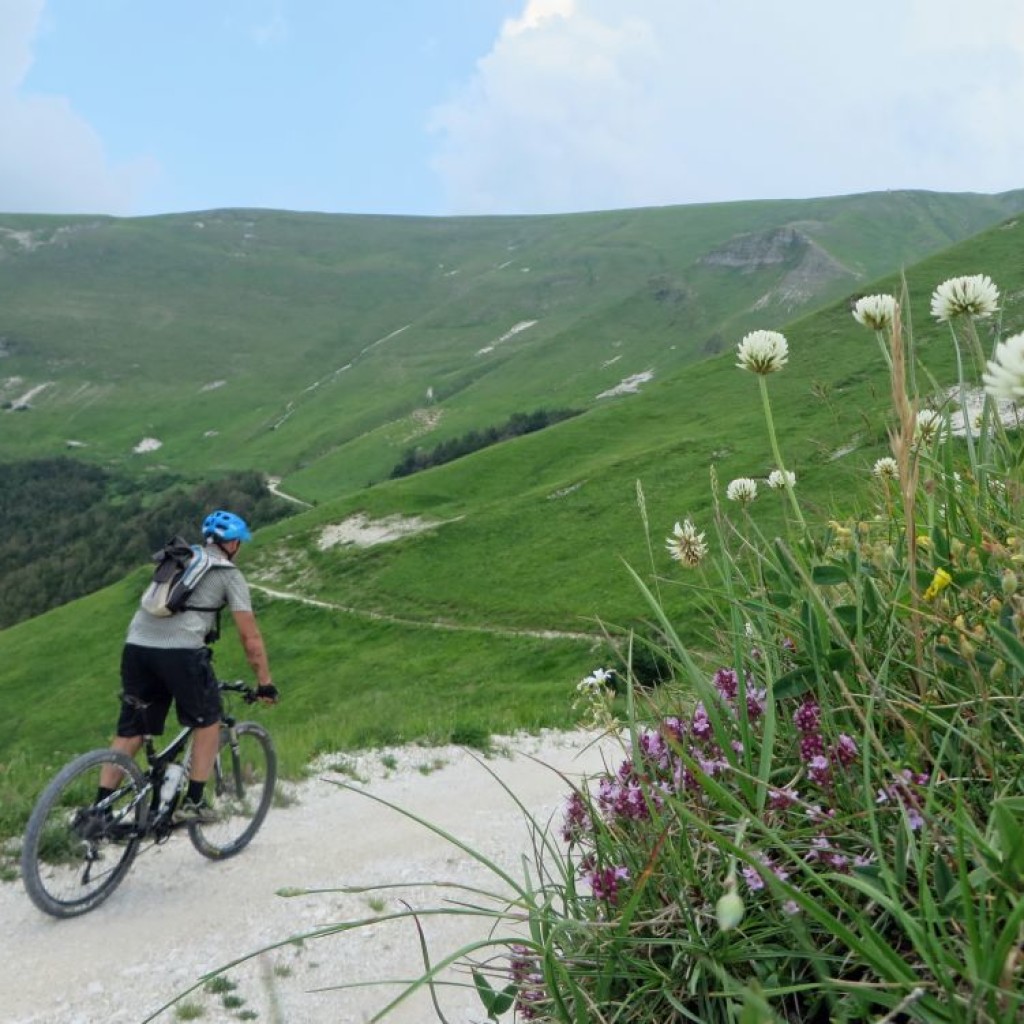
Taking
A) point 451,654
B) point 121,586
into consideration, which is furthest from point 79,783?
point 121,586

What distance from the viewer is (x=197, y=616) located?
7879mm

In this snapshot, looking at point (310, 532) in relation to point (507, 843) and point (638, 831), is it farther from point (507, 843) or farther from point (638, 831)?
point (638, 831)

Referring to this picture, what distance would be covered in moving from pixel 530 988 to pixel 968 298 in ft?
9.19

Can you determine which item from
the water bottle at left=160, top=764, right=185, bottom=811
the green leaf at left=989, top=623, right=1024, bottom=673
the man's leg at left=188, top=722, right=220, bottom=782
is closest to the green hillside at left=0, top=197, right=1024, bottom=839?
the man's leg at left=188, top=722, right=220, bottom=782

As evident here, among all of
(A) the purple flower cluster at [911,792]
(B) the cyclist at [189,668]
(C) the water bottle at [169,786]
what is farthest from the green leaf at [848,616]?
(C) the water bottle at [169,786]

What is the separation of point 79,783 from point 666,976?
272 inches

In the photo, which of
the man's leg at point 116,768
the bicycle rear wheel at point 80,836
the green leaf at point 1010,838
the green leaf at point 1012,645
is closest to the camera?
the green leaf at point 1010,838

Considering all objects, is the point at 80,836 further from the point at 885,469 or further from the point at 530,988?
the point at 885,469

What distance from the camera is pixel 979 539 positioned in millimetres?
2734

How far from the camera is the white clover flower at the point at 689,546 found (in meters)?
3.62

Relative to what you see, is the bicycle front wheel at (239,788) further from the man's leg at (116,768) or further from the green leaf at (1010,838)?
the green leaf at (1010,838)

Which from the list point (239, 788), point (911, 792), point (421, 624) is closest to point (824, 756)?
point (911, 792)

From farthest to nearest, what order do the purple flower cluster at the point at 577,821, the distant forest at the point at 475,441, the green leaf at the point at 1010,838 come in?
the distant forest at the point at 475,441 → the purple flower cluster at the point at 577,821 → the green leaf at the point at 1010,838

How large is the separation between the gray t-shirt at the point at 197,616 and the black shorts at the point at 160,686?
8 cm
